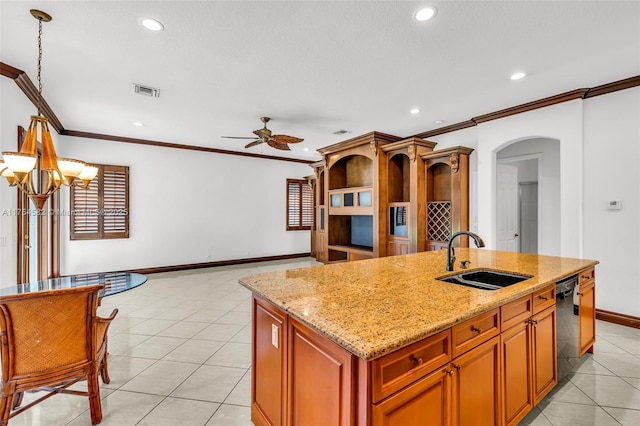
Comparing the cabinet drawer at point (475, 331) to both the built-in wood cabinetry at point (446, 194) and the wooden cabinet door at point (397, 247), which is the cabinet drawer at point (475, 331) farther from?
the wooden cabinet door at point (397, 247)

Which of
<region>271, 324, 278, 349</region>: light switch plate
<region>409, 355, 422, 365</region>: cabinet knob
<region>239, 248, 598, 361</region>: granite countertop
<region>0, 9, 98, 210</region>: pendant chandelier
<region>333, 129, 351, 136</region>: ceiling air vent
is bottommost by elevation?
<region>271, 324, 278, 349</region>: light switch plate

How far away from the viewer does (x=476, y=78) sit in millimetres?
3314

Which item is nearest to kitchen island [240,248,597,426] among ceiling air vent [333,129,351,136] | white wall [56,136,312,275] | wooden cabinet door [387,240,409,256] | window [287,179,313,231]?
wooden cabinet door [387,240,409,256]

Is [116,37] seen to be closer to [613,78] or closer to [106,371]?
[106,371]

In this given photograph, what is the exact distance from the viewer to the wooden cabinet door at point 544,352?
1.92 m

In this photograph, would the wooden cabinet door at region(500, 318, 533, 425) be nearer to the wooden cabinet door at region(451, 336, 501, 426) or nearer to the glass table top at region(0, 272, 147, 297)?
the wooden cabinet door at region(451, 336, 501, 426)

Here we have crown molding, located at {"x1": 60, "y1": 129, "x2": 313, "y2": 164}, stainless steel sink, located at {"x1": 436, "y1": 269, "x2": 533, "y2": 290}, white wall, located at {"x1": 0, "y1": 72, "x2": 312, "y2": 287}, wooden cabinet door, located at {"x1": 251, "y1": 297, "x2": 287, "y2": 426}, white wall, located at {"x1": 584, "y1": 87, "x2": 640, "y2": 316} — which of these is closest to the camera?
wooden cabinet door, located at {"x1": 251, "y1": 297, "x2": 287, "y2": 426}

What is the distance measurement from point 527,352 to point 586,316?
1.28 m

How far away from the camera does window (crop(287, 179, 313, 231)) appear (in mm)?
8297

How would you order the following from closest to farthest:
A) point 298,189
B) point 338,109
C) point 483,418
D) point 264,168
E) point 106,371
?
point 483,418
point 106,371
point 338,109
point 264,168
point 298,189

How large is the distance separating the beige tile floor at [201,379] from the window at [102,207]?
7.69 feet

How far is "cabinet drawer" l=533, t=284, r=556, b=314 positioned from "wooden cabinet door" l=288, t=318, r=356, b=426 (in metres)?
1.48


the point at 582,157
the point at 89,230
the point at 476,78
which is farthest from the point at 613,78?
Answer: the point at 89,230

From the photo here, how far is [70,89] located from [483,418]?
5.09 meters
